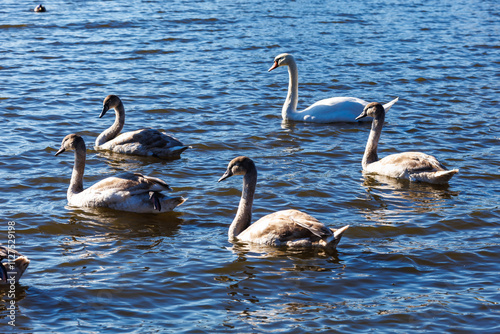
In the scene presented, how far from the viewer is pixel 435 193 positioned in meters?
11.6

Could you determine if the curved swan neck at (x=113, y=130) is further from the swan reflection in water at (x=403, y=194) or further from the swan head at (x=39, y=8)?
the swan head at (x=39, y=8)

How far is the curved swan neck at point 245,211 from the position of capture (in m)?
9.65

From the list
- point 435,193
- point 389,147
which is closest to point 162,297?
point 435,193

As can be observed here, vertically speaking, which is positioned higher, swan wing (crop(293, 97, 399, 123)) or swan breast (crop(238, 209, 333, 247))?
swan wing (crop(293, 97, 399, 123))

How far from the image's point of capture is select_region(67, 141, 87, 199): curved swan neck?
10992 millimetres

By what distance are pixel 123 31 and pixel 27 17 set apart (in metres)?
Result: 3.98

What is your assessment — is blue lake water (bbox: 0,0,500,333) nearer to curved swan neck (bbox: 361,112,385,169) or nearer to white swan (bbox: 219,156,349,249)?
white swan (bbox: 219,156,349,249)

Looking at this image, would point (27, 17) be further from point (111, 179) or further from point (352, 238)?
point (352, 238)

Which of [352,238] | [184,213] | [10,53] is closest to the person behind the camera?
[352,238]

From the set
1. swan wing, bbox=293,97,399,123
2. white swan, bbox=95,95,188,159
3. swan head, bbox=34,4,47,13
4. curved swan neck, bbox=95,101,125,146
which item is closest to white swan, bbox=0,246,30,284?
white swan, bbox=95,95,188,159

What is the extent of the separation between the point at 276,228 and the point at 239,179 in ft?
10.7

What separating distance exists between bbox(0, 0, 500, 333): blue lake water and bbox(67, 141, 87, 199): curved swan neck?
279 mm

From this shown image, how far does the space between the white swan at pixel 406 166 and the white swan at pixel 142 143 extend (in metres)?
3.20

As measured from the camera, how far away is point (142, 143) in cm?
1330
